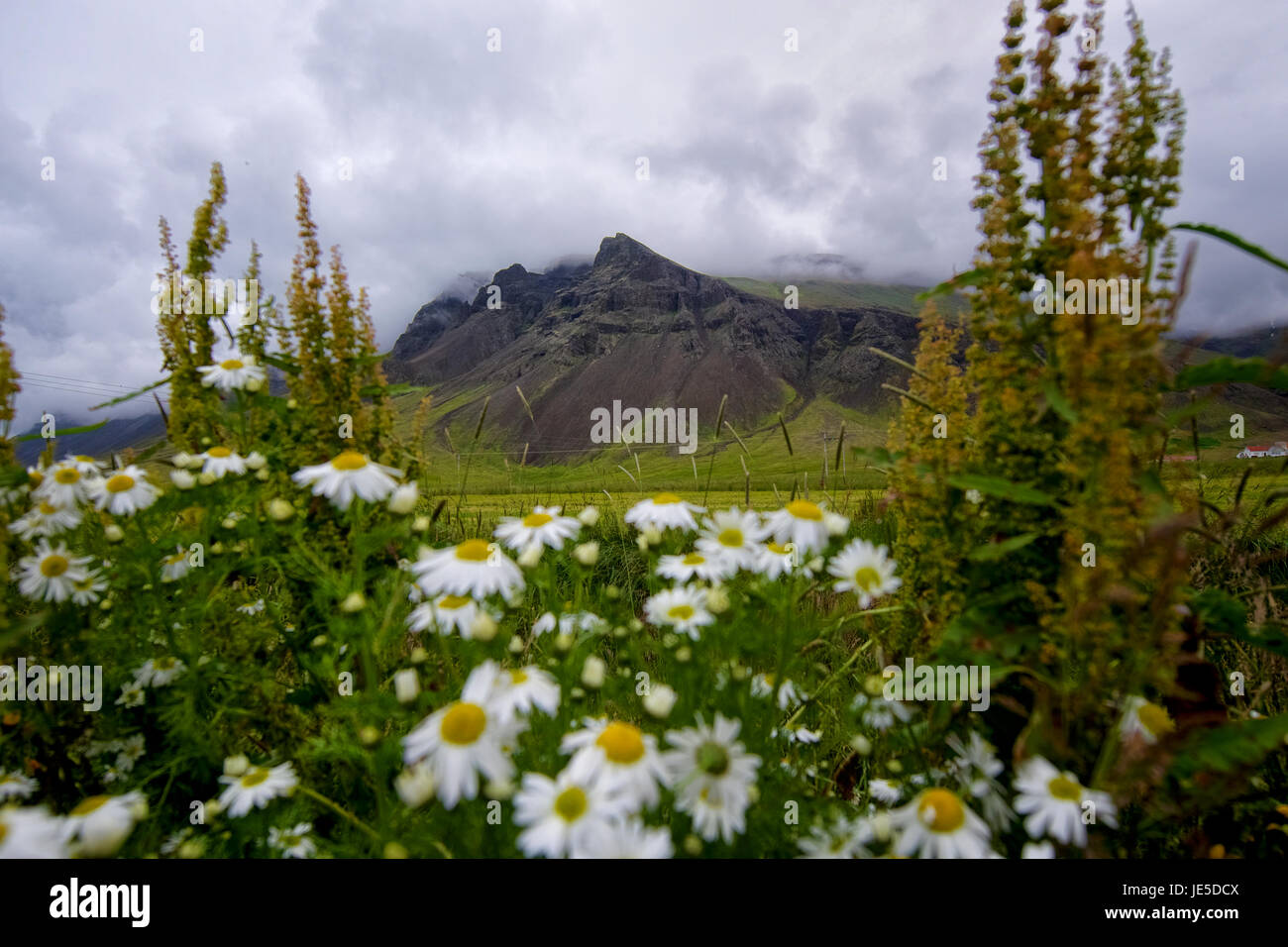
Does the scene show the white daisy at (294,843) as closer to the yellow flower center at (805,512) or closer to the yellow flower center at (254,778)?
the yellow flower center at (254,778)

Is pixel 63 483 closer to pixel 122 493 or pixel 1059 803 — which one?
pixel 122 493

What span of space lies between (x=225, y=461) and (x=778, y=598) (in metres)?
2.10

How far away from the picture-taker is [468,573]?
163 centimetres

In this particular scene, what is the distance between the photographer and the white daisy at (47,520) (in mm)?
1971

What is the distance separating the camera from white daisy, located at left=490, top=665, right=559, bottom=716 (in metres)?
1.33

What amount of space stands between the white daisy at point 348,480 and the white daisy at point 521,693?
0.73 m

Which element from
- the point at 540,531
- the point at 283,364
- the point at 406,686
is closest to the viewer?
the point at 406,686

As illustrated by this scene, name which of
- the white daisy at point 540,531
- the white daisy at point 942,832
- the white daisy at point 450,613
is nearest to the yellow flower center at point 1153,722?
the white daisy at point 942,832

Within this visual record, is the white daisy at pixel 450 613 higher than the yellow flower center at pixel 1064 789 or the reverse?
higher

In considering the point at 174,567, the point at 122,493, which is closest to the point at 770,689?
the point at 174,567

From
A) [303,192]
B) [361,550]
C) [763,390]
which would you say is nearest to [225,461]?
[361,550]

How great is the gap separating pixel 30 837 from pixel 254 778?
758 millimetres

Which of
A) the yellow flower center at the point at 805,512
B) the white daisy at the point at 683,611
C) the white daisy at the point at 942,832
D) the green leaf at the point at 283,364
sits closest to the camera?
the white daisy at the point at 942,832
